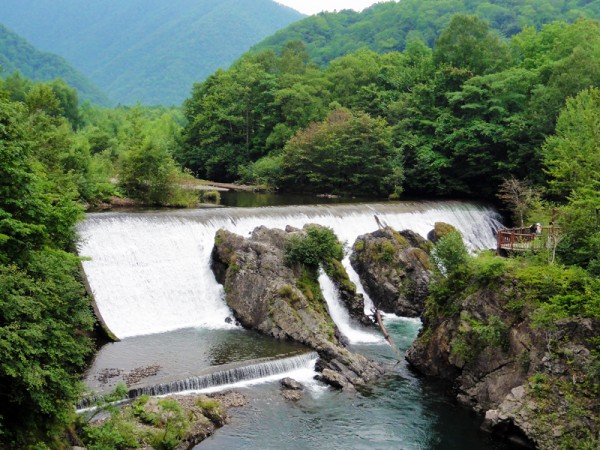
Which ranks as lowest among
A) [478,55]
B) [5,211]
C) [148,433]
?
[148,433]

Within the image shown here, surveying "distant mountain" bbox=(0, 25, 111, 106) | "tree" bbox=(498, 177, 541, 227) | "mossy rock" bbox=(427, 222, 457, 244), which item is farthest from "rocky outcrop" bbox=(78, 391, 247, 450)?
"distant mountain" bbox=(0, 25, 111, 106)

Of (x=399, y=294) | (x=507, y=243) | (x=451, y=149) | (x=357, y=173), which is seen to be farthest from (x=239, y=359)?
(x=451, y=149)

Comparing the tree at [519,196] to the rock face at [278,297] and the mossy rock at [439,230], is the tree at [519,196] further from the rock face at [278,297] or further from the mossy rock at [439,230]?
the rock face at [278,297]

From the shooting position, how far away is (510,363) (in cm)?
1892

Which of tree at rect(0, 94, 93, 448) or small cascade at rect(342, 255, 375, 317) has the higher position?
tree at rect(0, 94, 93, 448)

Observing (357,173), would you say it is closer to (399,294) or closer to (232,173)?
(232,173)

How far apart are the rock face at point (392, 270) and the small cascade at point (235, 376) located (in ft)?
27.6

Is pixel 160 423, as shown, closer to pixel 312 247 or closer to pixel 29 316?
pixel 29 316

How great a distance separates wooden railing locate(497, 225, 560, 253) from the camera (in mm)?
22172

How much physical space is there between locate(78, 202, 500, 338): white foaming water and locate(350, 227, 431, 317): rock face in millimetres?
855

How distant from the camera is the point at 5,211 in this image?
1406cm

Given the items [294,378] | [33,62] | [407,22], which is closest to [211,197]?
[294,378]

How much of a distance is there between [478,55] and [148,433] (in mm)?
46223

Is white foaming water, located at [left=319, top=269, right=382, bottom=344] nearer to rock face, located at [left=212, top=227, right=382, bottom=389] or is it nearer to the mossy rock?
rock face, located at [left=212, top=227, right=382, bottom=389]
